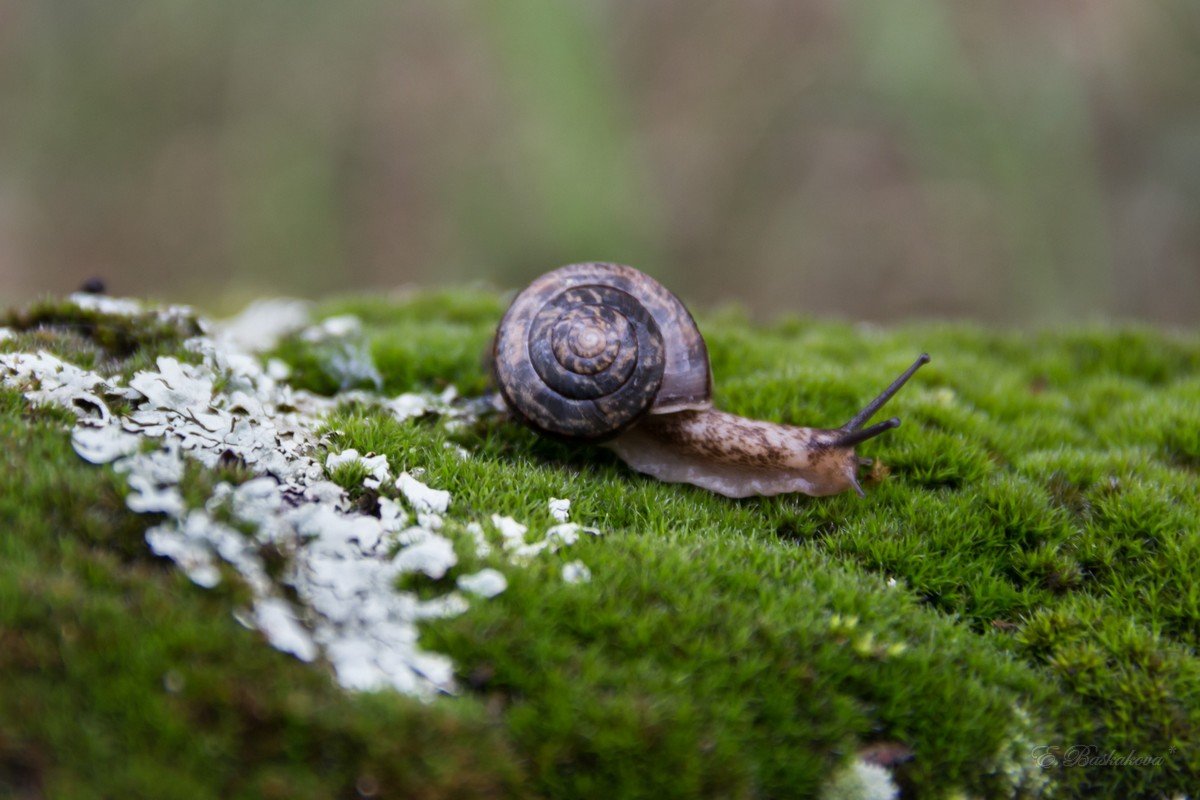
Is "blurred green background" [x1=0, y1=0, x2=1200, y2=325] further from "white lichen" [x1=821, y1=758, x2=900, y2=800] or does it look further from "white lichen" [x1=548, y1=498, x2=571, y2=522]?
"white lichen" [x1=821, y1=758, x2=900, y2=800]

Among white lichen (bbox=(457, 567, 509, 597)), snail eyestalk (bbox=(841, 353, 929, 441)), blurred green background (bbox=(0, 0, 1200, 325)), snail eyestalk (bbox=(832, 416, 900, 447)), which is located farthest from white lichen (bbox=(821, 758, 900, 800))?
blurred green background (bbox=(0, 0, 1200, 325))

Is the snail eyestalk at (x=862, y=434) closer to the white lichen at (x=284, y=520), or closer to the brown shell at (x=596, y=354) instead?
the brown shell at (x=596, y=354)

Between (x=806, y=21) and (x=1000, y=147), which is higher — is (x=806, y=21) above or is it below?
above

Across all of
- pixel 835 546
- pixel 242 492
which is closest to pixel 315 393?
pixel 242 492

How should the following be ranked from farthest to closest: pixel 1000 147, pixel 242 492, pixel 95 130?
1. pixel 95 130
2. pixel 1000 147
3. pixel 242 492

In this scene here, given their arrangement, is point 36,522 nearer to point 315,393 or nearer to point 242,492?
point 242,492

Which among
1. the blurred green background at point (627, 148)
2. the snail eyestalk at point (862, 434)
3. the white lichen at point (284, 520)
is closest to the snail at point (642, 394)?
the snail eyestalk at point (862, 434)
